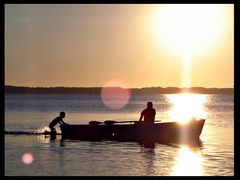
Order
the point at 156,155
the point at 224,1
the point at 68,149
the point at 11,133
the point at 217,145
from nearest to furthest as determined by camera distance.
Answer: the point at 224,1 < the point at 156,155 < the point at 68,149 < the point at 217,145 < the point at 11,133

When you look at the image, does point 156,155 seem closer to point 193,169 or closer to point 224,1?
point 193,169

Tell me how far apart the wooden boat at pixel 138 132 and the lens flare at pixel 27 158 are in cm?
749

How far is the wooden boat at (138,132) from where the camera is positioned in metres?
30.3

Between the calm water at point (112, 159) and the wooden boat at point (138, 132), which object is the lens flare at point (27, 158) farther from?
the wooden boat at point (138, 132)

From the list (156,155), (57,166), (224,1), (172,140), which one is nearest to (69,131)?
(172,140)

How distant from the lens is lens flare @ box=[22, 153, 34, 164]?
21.5 metres

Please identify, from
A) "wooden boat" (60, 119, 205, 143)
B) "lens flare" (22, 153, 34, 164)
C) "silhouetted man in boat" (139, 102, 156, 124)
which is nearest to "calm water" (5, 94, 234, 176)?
"lens flare" (22, 153, 34, 164)

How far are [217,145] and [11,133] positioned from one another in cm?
1426

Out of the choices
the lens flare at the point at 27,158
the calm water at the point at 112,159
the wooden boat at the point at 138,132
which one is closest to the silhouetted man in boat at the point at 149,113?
the wooden boat at the point at 138,132

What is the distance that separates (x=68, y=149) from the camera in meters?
26.6

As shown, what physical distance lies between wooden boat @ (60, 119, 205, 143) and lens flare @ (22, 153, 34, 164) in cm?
749

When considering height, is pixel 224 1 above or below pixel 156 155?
above

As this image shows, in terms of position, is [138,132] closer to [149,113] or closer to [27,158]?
[149,113]

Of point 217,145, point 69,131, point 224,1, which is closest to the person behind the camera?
point 224,1
